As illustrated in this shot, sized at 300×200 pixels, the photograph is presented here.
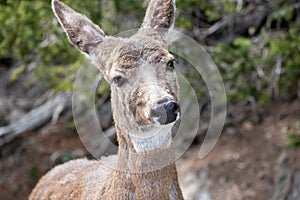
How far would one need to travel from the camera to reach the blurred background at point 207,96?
8062mm

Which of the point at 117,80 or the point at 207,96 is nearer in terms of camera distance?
the point at 117,80

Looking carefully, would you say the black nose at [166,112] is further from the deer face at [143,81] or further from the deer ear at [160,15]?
the deer ear at [160,15]

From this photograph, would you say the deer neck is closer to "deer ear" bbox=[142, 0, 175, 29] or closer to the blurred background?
"deer ear" bbox=[142, 0, 175, 29]

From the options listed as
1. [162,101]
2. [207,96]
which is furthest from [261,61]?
[162,101]

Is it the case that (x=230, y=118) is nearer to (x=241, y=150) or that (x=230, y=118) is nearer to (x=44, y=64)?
(x=241, y=150)

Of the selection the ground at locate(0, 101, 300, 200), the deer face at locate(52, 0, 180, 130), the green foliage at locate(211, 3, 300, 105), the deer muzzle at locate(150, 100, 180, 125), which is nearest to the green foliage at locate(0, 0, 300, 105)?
the green foliage at locate(211, 3, 300, 105)

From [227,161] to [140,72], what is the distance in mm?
5159

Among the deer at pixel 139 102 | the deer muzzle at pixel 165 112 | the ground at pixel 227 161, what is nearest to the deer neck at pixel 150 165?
the deer at pixel 139 102

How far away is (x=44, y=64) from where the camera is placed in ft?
30.4

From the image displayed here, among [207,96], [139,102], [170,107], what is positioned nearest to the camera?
[170,107]

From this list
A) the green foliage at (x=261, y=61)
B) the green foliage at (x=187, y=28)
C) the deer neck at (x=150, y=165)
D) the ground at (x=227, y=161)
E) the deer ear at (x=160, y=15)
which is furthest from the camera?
the ground at (x=227, y=161)

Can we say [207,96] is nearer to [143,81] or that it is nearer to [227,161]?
[227,161]

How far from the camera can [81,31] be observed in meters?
5.16

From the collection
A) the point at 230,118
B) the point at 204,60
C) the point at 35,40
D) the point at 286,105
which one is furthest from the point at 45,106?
the point at 204,60
